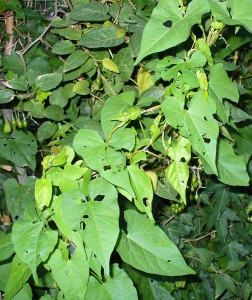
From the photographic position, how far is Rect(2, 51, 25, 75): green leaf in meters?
1.03

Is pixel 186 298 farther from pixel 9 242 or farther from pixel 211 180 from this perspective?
pixel 9 242

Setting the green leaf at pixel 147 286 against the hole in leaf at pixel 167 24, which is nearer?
the hole in leaf at pixel 167 24

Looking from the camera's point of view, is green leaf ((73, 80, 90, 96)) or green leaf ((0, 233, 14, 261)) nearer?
green leaf ((0, 233, 14, 261))


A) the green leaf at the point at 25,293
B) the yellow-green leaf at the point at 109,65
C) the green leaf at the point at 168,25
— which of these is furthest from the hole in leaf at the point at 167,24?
the green leaf at the point at 25,293

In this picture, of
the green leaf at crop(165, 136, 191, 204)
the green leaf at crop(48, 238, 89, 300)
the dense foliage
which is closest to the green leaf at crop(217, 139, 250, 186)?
the dense foliage

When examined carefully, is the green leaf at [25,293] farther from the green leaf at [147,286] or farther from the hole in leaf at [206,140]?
the hole in leaf at [206,140]

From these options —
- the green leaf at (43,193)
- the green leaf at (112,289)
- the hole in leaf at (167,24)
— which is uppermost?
the hole in leaf at (167,24)

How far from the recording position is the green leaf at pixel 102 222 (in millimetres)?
582

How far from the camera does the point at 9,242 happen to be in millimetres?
826

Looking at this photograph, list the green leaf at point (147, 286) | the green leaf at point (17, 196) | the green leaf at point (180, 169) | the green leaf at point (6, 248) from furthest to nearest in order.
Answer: the green leaf at point (147, 286)
the green leaf at point (17, 196)
the green leaf at point (6, 248)
the green leaf at point (180, 169)

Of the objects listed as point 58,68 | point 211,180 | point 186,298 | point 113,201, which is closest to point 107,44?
point 58,68

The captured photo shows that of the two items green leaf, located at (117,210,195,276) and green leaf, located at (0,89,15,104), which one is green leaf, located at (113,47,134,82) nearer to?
green leaf, located at (0,89,15,104)

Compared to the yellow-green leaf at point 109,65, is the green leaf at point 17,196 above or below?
below

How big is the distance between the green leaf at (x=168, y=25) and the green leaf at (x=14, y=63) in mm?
549
